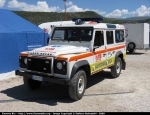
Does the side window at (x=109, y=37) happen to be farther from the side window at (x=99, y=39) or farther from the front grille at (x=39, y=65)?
the front grille at (x=39, y=65)

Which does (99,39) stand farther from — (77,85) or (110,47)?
(77,85)

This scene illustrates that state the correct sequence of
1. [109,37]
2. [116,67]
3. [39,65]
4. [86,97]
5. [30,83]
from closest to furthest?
[39,65] < [86,97] < [30,83] < [109,37] < [116,67]

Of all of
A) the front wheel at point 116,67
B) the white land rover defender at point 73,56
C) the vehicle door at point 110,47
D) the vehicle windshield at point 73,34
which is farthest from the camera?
the front wheel at point 116,67

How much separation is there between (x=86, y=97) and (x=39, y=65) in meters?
1.80

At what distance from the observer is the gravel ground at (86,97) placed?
5141 millimetres

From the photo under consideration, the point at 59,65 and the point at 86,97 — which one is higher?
the point at 59,65

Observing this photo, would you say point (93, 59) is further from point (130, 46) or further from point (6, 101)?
point (130, 46)

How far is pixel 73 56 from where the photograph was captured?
5328 mm

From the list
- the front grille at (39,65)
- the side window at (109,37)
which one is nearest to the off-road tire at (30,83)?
the front grille at (39,65)

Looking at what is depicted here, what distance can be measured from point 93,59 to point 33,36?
4671 millimetres

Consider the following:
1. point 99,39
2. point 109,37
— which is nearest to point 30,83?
point 99,39

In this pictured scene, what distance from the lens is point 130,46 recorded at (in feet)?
58.1

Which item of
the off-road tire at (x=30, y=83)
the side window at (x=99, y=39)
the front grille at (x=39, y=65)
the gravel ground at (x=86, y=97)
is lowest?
the gravel ground at (x=86, y=97)

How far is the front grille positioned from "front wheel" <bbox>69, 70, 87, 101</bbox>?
0.75 m
